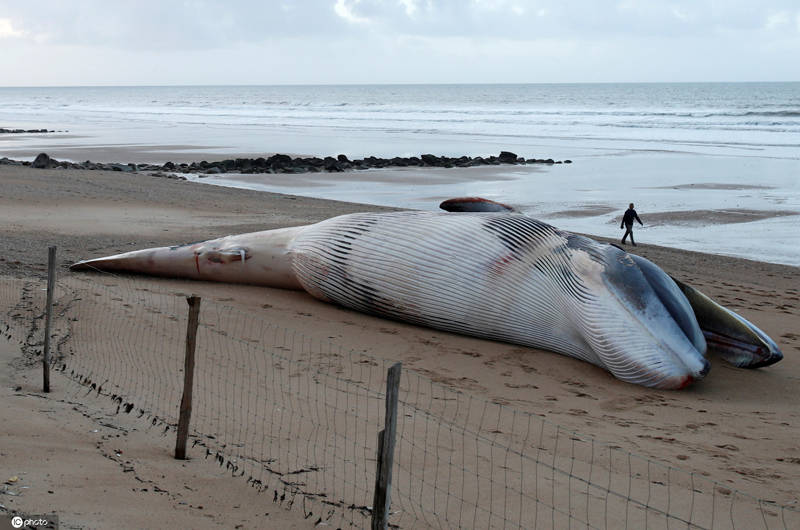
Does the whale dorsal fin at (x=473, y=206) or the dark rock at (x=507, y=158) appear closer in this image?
the whale dorsal fin at (x=473, y=206)

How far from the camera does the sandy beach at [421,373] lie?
4441 mm

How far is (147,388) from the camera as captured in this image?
6.59 meters

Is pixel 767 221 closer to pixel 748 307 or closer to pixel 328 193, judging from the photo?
pixel 748 307

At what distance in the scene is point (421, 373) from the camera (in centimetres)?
757

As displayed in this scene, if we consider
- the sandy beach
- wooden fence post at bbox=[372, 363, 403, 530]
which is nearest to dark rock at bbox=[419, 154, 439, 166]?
the sandy beach

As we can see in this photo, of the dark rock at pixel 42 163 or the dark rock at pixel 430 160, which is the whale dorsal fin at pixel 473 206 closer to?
the dark rock at pixel 42 163

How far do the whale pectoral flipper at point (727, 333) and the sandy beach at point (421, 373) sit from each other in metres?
0.13

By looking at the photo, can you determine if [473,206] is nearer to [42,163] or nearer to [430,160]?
[42,163]

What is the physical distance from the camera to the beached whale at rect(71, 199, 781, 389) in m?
7.58

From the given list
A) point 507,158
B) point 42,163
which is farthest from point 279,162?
point 507,158

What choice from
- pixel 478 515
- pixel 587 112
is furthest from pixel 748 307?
pixel 587 112

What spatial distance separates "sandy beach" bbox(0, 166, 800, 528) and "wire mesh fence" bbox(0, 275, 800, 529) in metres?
0.26

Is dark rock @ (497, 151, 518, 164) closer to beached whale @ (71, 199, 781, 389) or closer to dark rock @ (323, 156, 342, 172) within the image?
dark rock @ (323, 156, 342, 172)

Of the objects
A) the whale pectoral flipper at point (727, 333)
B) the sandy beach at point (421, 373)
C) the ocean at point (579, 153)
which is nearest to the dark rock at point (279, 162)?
the ocean at point (579, 153)
